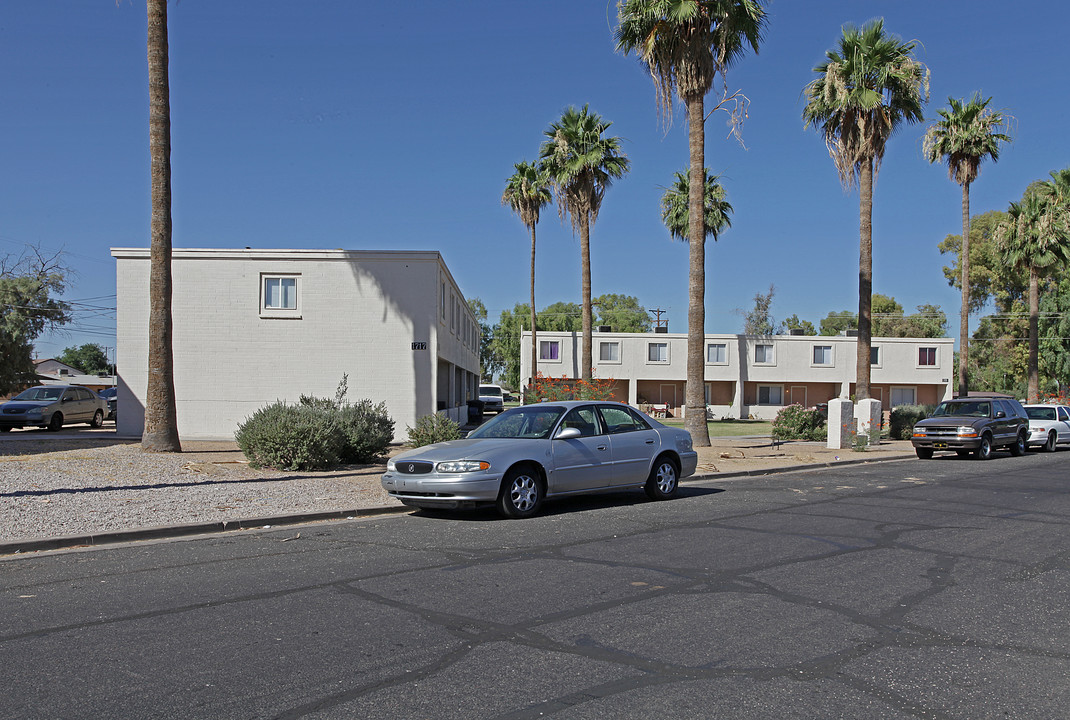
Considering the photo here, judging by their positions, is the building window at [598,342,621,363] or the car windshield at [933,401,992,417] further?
the building window at [598,342,621,363]

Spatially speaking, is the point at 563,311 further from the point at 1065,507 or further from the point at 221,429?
the point at 1065,507

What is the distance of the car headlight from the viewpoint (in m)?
10.3

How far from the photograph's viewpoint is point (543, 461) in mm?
10930

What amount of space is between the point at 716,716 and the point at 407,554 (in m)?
4.70

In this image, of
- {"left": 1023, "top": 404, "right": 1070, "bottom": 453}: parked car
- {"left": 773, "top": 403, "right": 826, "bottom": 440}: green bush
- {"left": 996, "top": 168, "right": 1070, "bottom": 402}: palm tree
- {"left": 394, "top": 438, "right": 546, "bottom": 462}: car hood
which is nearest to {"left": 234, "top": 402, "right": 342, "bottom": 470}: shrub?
{"left": 394, "top": 438, "right": 546, "bottom": 462}: car hood

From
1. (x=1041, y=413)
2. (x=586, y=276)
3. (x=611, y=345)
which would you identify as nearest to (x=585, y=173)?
(x=586, y=276)

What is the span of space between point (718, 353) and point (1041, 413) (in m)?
28.9

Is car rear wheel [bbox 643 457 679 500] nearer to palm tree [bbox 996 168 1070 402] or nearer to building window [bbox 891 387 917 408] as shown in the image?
palm tree [bbox 996 168 1070 402]

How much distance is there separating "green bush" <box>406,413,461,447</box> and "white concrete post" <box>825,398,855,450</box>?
37.9ft

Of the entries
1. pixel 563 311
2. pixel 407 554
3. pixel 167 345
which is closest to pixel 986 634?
pixel 407 554

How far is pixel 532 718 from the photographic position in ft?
13.5

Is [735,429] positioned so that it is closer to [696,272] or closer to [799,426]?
[799,426]

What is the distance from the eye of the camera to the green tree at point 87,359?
11994cm

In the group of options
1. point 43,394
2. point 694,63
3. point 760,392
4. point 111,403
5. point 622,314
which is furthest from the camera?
point 622,314
